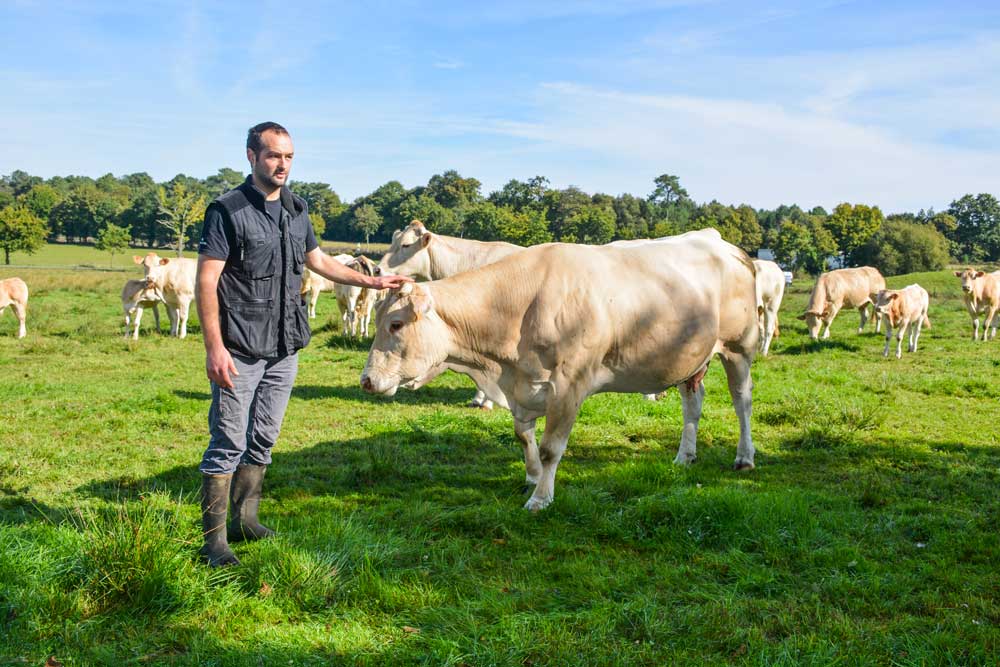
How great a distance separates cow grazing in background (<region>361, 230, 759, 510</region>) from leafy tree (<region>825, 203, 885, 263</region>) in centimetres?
8406

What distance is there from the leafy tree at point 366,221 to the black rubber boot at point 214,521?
11452cm

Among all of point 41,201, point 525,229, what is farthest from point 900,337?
point 41,201

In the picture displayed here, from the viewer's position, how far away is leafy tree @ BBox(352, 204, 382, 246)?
118 m

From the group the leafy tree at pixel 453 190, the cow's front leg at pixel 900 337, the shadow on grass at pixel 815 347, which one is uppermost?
the leafy tree at pixel 453 190

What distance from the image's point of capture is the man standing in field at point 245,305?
408 centimetres

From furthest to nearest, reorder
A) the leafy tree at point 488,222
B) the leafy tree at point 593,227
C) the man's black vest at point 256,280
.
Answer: the leafy tree at point 593,227
the leafy tree at point 488,222
the man's black vest at point 256,280

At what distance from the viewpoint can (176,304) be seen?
704 inches

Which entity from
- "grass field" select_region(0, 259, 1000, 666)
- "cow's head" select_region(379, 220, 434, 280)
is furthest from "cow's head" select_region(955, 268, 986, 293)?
"cow's head" select_region(379, 220, 434, 280)

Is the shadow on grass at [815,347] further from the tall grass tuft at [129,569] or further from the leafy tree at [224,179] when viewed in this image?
the leafy tree at [224,179]

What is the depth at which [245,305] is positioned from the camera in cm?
427

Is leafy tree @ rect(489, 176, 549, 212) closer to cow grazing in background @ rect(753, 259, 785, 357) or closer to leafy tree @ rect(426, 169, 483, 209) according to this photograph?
leafy tree @ rect(426, 169, 483, 209)

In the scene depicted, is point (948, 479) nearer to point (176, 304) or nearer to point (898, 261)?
point (176, 304)

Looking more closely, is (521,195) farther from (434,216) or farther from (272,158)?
(272,158)

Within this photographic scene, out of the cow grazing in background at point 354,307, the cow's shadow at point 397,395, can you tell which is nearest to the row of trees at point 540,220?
the cow grazing in background at point 354,307
